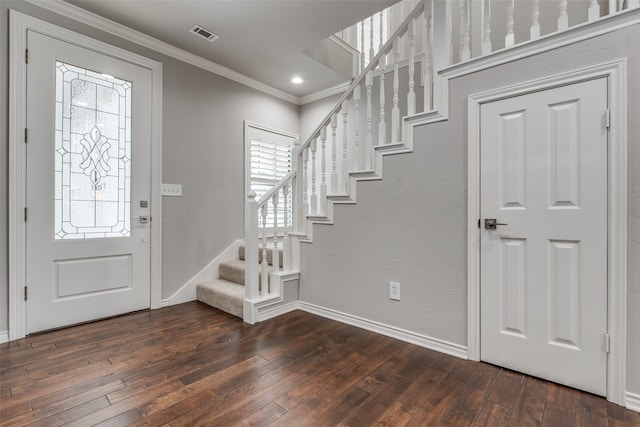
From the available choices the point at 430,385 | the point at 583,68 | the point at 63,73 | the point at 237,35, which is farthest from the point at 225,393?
the point at 237,35

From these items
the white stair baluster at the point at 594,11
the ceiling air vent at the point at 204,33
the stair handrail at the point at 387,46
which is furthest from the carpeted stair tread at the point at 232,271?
the white stair baluster at the point at 594,11

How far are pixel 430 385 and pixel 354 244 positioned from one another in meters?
1.21

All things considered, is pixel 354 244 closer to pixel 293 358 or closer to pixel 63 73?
pixel 293 358

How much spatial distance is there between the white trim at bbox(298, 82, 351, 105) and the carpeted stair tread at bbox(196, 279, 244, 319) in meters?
2.78

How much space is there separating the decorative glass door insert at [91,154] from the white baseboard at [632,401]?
371cm

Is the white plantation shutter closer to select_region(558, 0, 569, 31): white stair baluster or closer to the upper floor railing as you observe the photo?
the upper floor railing

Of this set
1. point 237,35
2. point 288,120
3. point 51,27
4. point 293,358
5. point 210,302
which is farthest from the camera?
point 288,120

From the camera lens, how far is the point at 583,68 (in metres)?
1.68

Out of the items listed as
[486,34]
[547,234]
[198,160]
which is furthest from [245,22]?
[547,234]

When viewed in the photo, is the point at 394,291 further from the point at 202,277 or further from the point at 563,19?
the point at 202,277

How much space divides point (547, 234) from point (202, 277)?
3.17m

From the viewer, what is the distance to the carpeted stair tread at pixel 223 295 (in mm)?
2883

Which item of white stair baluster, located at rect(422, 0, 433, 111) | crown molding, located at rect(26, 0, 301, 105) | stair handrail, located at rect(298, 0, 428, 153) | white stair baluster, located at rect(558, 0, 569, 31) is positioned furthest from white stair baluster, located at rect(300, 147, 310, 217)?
white stair baluster, located at rect(558, 0, 569, 31)

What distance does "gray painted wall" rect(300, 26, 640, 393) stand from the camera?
156cm
